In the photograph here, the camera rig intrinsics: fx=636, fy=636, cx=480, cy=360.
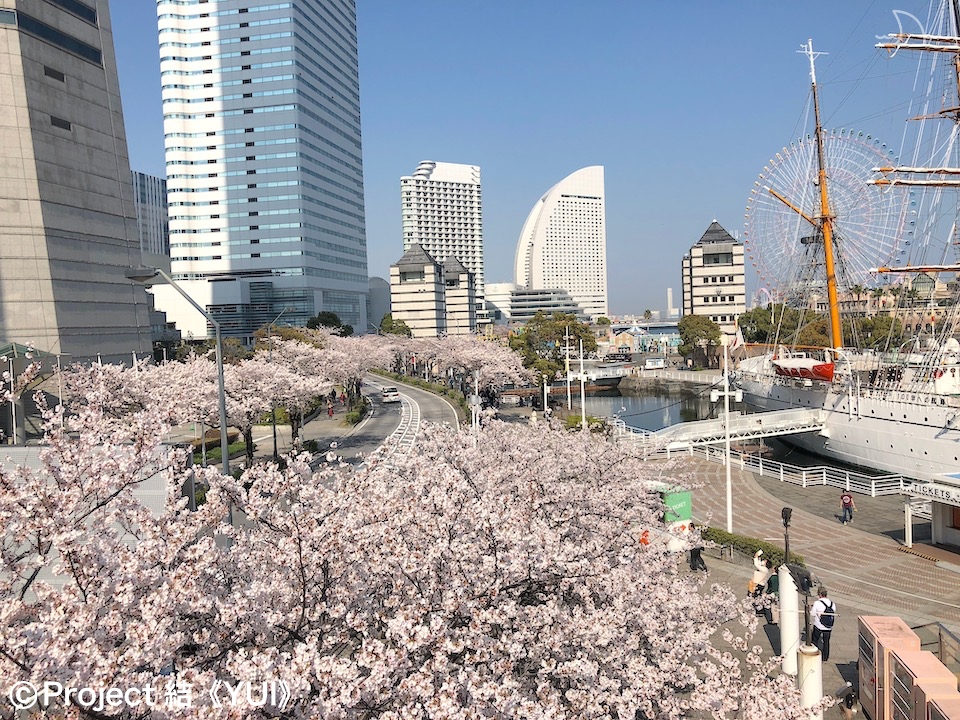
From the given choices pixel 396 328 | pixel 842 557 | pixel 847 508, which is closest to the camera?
pixel 842 557

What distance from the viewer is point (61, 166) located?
155 ft

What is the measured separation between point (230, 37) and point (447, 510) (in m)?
129

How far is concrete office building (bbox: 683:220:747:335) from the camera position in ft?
400

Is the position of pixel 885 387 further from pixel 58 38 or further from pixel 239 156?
pixel 239 156

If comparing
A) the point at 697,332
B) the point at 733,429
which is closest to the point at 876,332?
the point at 697,332

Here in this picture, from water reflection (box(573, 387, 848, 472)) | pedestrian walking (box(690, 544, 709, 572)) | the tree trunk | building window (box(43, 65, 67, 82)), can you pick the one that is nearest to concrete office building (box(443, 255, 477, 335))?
water reflection (box(573, 387, 848, 472))

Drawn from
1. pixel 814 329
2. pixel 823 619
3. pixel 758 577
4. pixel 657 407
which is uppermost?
pixel 814 329

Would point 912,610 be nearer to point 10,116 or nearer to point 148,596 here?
point 148,596

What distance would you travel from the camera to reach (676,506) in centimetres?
2072

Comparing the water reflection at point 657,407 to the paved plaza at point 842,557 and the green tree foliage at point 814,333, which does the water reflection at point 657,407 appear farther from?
the paved plaza at point 842,557

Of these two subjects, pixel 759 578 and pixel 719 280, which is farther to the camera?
pixel 719 280

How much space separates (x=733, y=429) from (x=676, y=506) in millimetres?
23527

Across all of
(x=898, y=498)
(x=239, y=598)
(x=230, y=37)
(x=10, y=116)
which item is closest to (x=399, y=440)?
(x=898, y=498)

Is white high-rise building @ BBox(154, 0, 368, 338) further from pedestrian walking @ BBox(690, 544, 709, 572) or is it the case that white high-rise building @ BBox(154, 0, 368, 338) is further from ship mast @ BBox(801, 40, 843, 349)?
pedestrian walking @ BBox(690, 544, 709, 572)
